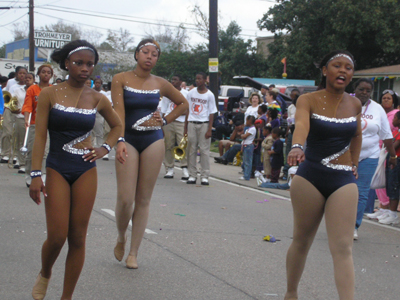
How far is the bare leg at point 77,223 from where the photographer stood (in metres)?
4.10

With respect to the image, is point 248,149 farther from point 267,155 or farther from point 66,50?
point 66,50

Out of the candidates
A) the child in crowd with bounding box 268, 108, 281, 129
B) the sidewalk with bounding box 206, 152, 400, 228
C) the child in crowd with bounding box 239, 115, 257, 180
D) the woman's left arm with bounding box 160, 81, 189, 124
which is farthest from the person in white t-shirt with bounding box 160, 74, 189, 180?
the woman's left arm with bounding box 160, 81, 189, 124

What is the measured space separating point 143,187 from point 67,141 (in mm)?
1492

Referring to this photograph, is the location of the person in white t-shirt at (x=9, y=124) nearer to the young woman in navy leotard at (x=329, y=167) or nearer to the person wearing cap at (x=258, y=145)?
the person wearing cap at (x=258, y=145)

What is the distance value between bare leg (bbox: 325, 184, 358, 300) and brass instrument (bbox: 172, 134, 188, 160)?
26.7 ft

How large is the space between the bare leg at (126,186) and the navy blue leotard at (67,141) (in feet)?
3.83

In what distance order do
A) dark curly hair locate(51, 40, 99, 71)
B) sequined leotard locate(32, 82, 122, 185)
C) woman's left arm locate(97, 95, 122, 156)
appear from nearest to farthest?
sequined leotard locate(32, 82, 122, 185), dark curly hair locate(51, 40, 99, 71), woman's left arm locate(97, 95, 122, 156)

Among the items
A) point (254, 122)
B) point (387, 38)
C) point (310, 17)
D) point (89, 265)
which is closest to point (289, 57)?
point (310, 17)

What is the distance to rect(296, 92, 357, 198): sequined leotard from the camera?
162 inches

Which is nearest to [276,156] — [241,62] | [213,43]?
[213,43]

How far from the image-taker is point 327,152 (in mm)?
4164

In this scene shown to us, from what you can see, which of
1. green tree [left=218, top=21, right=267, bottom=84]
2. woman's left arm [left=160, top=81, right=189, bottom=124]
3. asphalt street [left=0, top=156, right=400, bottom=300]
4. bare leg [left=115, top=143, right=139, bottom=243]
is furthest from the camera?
green tree [left=218, top=21, right=267, bottom=84]

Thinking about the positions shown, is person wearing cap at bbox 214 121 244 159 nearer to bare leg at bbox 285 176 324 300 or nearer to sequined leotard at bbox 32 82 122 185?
bare leg at bbox 285 176 324 300

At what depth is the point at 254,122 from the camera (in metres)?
13.4
